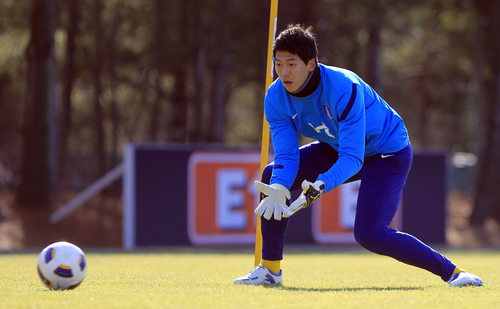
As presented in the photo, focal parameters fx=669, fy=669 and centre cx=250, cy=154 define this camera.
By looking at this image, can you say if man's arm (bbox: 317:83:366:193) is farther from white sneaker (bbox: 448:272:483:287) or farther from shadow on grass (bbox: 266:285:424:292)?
white sneaker (bbox: 448:272:483:287)

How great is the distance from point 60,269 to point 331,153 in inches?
106

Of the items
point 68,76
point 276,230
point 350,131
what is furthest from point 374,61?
point 350,131

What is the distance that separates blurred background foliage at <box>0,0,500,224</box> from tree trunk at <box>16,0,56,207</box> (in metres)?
0.03

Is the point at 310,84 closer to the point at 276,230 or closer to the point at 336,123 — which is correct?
the point at 336,123

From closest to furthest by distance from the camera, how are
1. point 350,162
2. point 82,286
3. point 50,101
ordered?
point 350,162 → point 82,286 → point 50,101

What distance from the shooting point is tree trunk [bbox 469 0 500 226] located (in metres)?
20.9

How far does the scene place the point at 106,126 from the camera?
2752 centimetres

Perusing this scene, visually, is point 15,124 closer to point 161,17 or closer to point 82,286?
point 161,17

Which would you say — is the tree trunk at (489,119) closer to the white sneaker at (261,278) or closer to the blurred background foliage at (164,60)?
the blurred background foliage at (164,60)

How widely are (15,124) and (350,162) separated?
21419mm

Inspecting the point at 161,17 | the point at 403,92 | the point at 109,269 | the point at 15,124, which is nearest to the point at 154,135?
the point at 161,17

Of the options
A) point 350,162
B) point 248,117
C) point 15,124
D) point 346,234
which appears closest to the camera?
point 350,162

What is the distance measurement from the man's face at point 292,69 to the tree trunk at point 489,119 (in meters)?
16.9

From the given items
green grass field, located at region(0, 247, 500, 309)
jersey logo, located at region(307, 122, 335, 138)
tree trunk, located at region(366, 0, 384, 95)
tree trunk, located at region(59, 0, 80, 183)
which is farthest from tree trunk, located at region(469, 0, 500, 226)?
jersey logo, located at region(307, 122, 335, 138)
